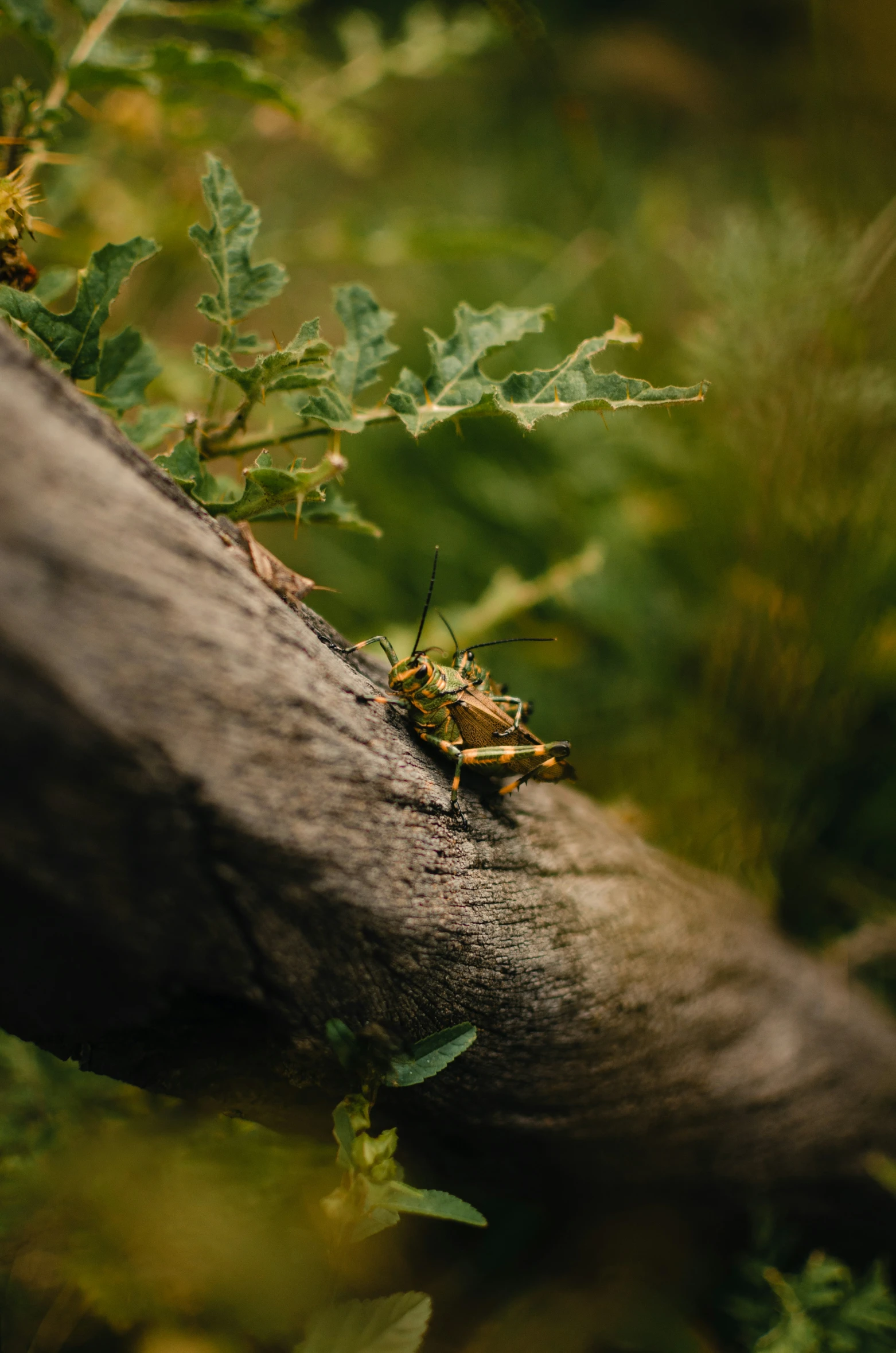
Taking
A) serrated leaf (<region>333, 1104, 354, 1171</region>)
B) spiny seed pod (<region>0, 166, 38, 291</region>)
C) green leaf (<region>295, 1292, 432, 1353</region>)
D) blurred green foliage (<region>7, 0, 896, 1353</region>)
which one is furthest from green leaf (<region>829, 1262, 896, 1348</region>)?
spiny seed pod (<region>0, 166, 38, 291</region>)

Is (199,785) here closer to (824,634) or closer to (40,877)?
(40,877)

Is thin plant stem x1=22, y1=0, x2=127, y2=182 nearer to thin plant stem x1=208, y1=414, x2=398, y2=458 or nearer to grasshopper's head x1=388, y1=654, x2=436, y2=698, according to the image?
thin plant stem x1=208, y1=414, x2=398, y2=458

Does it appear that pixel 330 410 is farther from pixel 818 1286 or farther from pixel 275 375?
pixel 818 1286

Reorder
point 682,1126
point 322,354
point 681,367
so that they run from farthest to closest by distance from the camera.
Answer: point 681,367 → point 682,1126 → point 322,354

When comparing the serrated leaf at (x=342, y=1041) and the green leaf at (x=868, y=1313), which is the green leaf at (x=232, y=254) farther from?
the green leaf at (x=868, y=1313)

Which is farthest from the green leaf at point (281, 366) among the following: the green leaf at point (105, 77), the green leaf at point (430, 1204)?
the green leaf at point (430, 1204)

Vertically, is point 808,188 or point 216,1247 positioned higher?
point 808,188

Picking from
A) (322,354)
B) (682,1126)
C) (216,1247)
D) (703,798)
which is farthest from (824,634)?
(216,1247)
